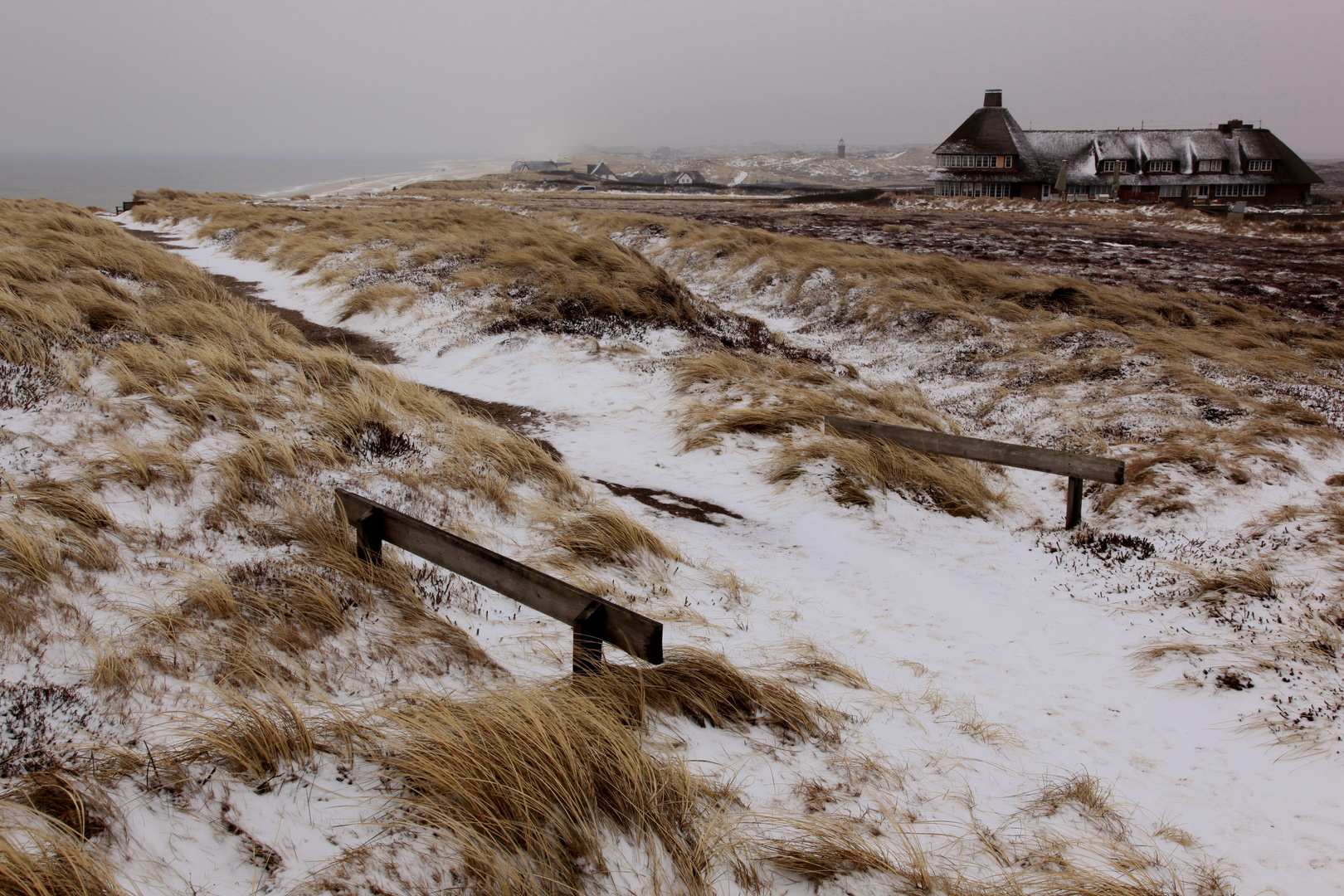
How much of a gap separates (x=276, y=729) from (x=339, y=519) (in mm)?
1974

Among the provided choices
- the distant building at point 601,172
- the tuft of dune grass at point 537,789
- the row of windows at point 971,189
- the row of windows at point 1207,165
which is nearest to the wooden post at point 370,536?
the tuft of dune grass at point 537,789

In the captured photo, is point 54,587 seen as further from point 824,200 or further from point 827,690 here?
point 824,200

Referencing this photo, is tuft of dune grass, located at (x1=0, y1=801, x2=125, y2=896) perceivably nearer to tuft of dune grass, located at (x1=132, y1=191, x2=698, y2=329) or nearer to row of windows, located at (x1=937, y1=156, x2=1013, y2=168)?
tuft of dune grass, located at (x1=132, y1=191, x2=698, y2=329)

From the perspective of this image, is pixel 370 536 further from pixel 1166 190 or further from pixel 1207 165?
pixel 1207 165

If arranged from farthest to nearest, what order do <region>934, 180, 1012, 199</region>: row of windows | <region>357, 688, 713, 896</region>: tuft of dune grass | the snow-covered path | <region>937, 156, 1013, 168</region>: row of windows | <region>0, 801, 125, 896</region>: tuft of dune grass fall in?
<region>934, 180, 1012, 199</region>: row of windows → <region>937, 156, 1013, 168</region>: row of windows → the snow-covered path → <region>357, 688, 713, 896</region>: tuft of dune grass → <region>0, 801, 125, 896</region>: tuft of dune grass

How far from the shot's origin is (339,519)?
479 centimetres

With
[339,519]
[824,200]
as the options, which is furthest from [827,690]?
[824,200]

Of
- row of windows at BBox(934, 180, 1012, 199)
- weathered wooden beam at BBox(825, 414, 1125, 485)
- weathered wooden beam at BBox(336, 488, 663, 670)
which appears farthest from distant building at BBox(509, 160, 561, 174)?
weathered wooden beam at BBox(336, 488, 663, 670)

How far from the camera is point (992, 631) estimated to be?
545 cm

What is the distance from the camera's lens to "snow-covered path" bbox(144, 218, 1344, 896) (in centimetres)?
365

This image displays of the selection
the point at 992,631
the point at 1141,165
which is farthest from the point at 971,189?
the point at 992,631

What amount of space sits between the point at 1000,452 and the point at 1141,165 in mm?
69221

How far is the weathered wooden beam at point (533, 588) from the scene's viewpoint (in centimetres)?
341

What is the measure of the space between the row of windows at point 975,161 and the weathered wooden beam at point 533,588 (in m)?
69.6
